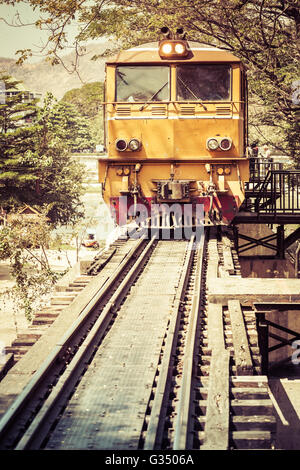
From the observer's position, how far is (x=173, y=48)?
12.1m

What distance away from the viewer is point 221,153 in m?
12.3

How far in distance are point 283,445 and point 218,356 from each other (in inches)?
74.0

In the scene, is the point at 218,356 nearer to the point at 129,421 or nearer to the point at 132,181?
the point at 129,421

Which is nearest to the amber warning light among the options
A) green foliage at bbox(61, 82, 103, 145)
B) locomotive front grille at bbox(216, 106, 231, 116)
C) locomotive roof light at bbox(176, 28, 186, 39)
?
locomotive roof light at bbox(176, 28, 186, 39)

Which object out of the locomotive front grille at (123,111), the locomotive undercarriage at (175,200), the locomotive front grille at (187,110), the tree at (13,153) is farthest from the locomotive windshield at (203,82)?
the tree at (13,153)

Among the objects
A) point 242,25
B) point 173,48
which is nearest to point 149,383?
point 173,48

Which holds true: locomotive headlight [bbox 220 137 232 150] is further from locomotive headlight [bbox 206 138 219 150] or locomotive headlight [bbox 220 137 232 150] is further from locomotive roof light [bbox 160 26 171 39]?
locomotive roof light [bbox 160 26 171 39]

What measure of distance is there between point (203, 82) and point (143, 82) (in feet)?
3.80

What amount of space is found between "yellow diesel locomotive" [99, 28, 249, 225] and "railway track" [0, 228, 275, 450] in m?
3.90

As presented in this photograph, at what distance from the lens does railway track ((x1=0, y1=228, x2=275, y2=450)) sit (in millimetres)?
4871

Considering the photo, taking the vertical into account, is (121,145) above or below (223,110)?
below

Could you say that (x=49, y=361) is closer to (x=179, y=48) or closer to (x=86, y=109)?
(x=179, y=48)

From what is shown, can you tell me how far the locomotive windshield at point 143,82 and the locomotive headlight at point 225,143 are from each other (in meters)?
1.34
